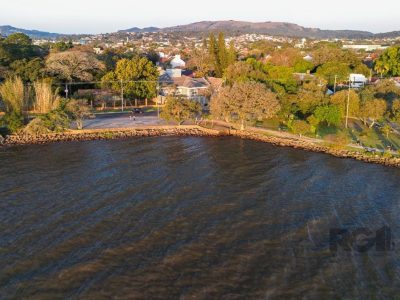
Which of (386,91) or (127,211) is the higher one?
(386,91)

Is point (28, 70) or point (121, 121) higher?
point (28, 70)

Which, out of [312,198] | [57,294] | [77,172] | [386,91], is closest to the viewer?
[57,294]

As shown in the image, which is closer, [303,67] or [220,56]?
[220,56]

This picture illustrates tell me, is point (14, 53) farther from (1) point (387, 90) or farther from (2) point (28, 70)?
(1) point (387, 90)

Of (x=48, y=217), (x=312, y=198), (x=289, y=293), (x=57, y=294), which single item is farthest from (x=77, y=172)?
(x=289, y=293)

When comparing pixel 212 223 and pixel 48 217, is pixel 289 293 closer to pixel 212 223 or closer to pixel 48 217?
pixel 212 223

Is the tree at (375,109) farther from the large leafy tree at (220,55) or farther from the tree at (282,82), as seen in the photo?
the large leafy tree at (220,55)

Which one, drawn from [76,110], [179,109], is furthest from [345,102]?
[76,110]

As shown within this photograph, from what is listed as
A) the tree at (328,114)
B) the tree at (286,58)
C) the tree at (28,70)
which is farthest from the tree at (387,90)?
the tree at (28,70)
